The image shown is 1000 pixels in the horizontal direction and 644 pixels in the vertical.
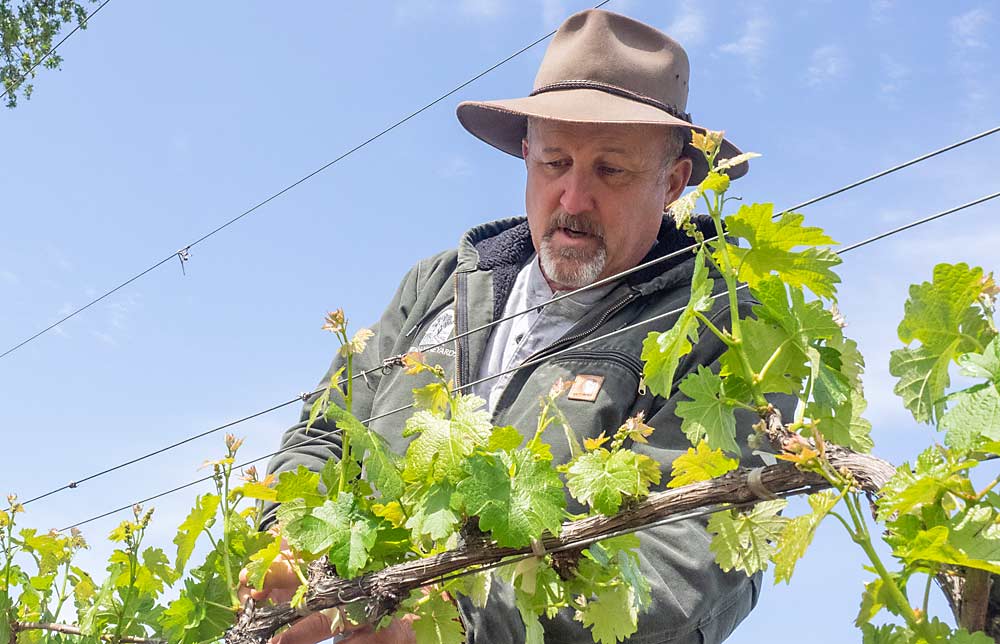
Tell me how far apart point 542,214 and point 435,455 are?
1506 mm

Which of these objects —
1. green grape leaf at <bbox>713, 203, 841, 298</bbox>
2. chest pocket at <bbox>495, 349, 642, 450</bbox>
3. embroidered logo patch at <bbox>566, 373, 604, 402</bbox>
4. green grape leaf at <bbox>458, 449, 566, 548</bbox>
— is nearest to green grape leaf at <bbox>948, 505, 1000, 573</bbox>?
green grape leaf at <bbox>713, 203, 841, 298</bbox>

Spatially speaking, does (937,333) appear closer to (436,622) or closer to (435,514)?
(435,514)

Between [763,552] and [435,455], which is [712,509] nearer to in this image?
[763,552]

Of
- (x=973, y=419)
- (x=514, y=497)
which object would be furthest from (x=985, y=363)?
(x=514, y=497)

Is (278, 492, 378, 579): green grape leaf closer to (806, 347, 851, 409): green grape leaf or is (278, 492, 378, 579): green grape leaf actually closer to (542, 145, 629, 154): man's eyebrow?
(806, 347, 851, 409): green grape leaf

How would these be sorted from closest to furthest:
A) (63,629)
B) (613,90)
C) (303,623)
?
1. (303,623)
2. (63,629)
3. (613,90)

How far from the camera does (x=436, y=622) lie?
4.68 ft

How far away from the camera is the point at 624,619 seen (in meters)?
1.33

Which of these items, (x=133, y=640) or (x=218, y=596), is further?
(x=133, y=640)

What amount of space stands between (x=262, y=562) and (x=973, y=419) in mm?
937

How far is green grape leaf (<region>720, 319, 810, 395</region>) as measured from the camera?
115 centimetres

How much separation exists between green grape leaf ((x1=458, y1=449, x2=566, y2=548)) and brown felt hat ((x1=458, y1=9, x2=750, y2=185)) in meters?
1.62

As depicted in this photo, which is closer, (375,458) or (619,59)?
(375,458)

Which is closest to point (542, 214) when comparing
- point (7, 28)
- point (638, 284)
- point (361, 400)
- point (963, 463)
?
point (638, 284)
